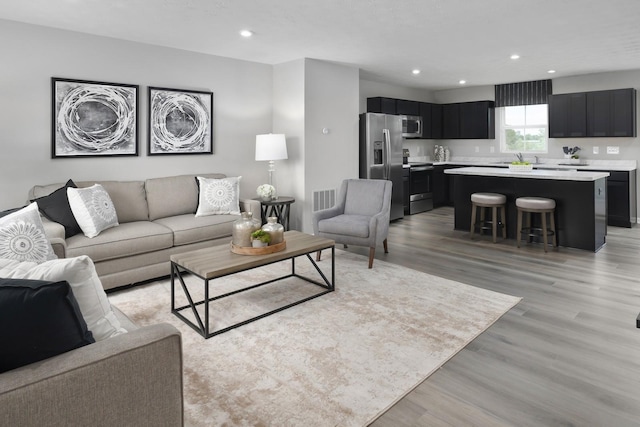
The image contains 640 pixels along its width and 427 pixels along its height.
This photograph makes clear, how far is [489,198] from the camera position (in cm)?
540

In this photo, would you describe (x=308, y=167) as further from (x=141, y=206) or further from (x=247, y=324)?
(x=247, y=324)

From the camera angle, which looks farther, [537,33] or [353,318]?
[537,33]

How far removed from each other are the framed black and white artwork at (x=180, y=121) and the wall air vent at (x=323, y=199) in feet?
5.14

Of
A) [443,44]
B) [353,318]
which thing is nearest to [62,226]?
[353,318]

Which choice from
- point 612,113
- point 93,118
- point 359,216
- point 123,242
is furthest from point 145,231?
point 612,113

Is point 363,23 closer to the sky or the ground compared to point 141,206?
closer to the sky

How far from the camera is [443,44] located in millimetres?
4875

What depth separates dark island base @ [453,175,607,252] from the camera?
491cm

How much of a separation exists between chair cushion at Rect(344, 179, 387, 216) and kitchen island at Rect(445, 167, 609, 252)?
171cm

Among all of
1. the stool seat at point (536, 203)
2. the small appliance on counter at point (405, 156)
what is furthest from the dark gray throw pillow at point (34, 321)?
the small appliance on counter at point (405, 156)

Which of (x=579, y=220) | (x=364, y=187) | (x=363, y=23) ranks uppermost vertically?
(x=363, y=23)

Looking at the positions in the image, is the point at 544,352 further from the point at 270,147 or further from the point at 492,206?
the point at 270,147

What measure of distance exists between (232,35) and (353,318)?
3170mm

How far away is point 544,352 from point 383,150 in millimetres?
4682
